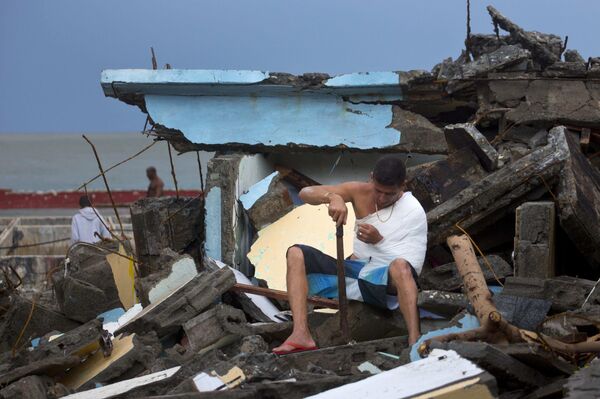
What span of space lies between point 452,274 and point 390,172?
1.52m

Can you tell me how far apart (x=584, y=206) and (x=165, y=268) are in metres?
3.66

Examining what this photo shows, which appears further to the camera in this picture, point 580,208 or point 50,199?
point 50,199

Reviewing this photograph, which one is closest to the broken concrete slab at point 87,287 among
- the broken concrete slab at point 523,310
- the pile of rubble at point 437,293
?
the pile of rubble at point 437,293

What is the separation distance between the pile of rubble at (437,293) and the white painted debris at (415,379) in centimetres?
1

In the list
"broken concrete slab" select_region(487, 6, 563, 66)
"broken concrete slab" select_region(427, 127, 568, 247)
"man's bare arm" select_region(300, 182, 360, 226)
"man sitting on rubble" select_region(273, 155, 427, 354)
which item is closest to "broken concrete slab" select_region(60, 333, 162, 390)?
"man sitting on rubble" select_region(273, 155, 427, 354)

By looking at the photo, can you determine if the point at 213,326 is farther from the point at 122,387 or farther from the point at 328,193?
the point at 122,387

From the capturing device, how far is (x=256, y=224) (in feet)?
36.6

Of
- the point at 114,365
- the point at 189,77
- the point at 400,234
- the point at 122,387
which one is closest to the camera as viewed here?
the point at 122,387

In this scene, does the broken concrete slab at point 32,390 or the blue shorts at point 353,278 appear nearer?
the broken concrete slab at point 32,390

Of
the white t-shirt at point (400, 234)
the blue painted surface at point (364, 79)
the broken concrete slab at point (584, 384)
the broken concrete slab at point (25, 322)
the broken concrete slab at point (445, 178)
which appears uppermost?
the blue painted surface at point (364, 79)

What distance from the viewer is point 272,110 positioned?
12.0 m

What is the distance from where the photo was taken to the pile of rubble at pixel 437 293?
596 centimetres

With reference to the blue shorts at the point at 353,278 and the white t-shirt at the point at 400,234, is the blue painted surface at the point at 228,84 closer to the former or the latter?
the white t-shirt at the point at 400,234

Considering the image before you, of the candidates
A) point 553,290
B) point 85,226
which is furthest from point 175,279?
point 85,226
